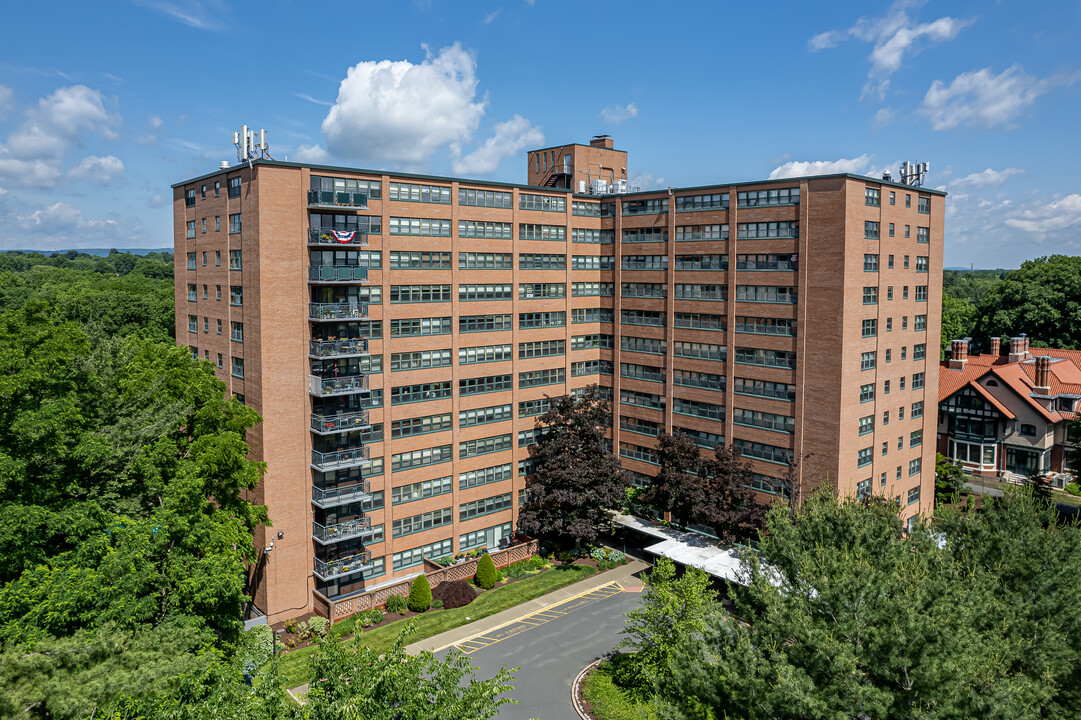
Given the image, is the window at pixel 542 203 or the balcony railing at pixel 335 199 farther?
the window at pixel 542 203

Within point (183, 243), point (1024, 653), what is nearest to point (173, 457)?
point (183, 243)

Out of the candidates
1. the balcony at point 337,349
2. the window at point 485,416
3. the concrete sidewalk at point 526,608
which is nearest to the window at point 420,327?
the balcony at point 337,349

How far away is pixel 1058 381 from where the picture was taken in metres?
76.6

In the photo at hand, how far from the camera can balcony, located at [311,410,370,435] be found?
42.9m

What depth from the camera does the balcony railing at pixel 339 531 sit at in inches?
1703

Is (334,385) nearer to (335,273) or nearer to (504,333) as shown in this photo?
(335,273)

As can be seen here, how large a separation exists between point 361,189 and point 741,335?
29150mm

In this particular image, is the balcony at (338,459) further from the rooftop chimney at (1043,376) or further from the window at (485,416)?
the rooftop chimney at (1043,376)

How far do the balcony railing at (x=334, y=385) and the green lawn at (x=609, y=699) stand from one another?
22.1 m

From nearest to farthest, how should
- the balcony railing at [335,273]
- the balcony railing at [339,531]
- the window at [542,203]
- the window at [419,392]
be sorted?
the balcony railing at [335,273] < the balcony railing at [339,531] < the window at [419,392] < the window at [542,203]

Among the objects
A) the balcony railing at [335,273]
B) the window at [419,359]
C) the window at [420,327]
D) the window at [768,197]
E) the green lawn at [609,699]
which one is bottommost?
the green lawn at [609,699]

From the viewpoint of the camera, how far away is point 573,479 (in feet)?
165

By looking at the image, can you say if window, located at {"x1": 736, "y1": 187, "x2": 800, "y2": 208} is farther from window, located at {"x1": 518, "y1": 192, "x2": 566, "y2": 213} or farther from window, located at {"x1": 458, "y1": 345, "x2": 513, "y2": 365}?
window, located at {"x1": 458, "y1": 345, "x2": 513, "y2": 365}

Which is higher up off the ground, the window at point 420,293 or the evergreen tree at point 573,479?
the window at point 420,293
